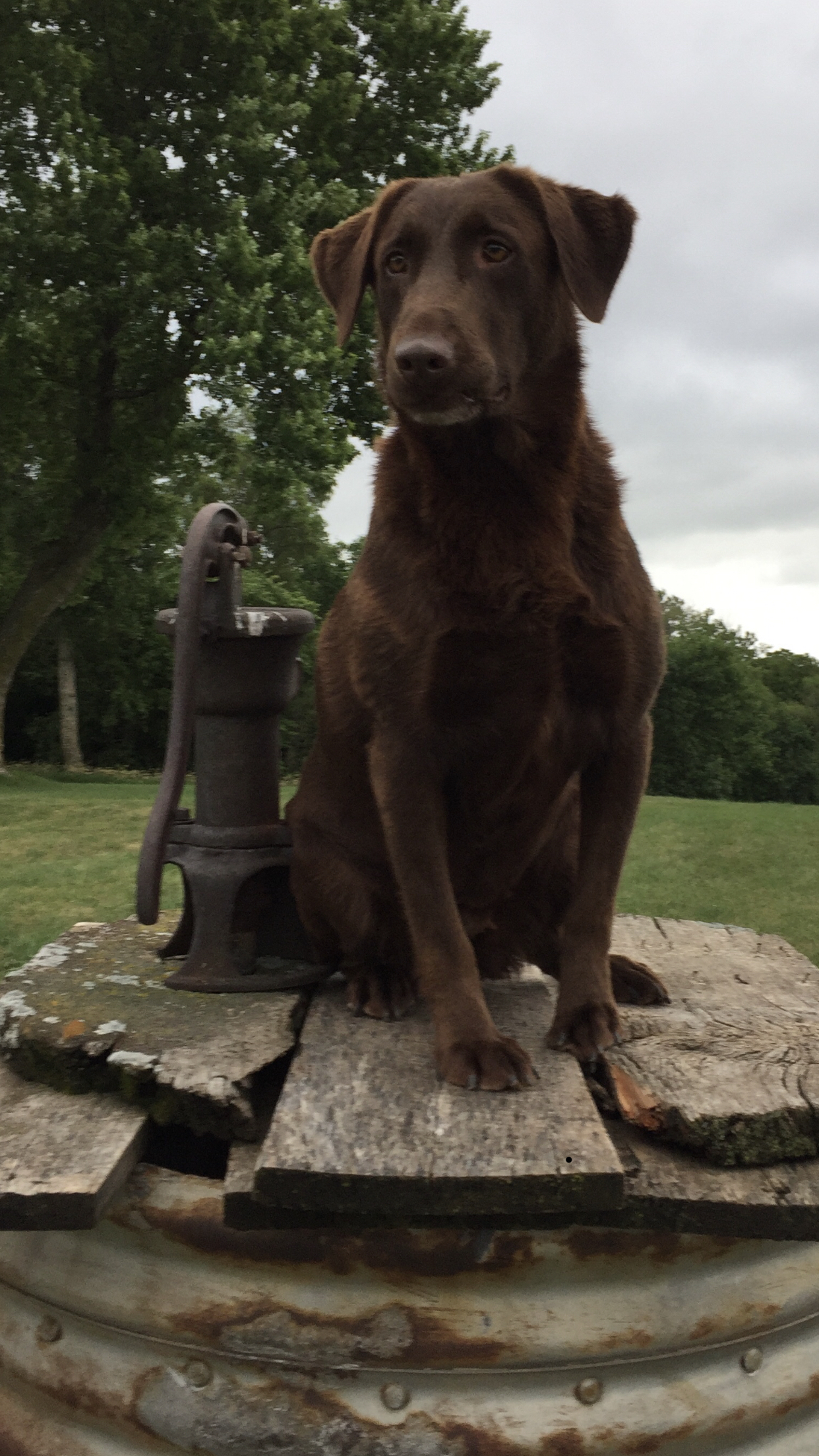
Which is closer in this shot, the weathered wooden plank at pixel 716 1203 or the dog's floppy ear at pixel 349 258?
the weathered wooden plank at pixel 716 1203

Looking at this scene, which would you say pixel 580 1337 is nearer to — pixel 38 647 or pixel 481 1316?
pixel 481 1316

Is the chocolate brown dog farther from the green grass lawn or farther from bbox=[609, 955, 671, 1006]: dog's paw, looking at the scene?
the green grass lawn

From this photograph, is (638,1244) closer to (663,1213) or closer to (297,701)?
(663,1213)

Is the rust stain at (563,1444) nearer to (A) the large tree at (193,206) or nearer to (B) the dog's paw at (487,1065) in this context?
(B) the dog's paw at (487,1065)

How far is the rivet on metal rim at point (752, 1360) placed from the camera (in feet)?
6.99

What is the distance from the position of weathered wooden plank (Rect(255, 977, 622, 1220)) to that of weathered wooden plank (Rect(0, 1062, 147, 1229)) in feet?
0.91

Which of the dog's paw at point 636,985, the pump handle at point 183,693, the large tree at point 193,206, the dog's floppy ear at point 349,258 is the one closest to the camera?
the dog's floppy ear at point 349,258

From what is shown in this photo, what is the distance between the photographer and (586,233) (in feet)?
7.75

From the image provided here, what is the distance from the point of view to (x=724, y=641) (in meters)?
44.8

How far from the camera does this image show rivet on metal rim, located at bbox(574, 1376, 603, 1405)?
2.02 m

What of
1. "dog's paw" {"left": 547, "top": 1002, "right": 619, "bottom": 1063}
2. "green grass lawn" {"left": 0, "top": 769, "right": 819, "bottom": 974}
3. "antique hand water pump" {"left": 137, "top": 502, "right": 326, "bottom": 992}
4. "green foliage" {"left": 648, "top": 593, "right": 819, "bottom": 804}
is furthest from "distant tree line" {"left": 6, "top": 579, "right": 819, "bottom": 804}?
"dog's paw" {"left": 547, "top": 1002, "right": 619, "bottom": 1063}

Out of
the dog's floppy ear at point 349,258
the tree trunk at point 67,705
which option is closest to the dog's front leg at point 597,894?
the dog's floppy ear at point 349,258

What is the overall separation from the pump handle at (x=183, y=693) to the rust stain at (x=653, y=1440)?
4.40ft

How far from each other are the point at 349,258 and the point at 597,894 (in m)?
1.45
